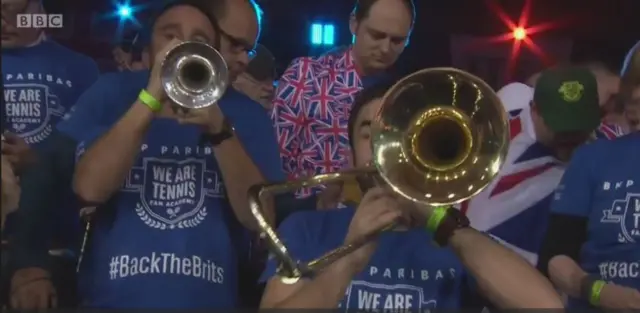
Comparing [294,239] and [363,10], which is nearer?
[294,239]

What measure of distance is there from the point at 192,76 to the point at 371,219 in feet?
1.60

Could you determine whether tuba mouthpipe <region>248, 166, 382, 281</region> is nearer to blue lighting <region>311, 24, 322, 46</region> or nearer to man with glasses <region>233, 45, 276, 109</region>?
man with glasses <region>233, 45, 276, 109</region>

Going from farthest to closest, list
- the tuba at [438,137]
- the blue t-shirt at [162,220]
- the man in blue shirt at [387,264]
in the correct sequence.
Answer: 1. the blue t-shirt at [162,220]
2. the tuba at [438,137]
3. the man in blue shirt at [387,264]

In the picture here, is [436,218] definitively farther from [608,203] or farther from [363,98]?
[608,203]

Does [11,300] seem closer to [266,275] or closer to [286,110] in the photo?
[266,275]

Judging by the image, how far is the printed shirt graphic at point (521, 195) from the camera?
7.48ft

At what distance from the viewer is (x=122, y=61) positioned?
7.17 ft

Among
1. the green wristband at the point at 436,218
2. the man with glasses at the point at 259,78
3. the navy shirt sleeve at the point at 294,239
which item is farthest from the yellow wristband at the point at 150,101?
the green wristband at the point at 436,218

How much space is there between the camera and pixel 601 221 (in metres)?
2.27

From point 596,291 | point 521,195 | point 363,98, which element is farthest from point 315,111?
point 596,291

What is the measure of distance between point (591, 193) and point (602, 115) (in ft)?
0.62

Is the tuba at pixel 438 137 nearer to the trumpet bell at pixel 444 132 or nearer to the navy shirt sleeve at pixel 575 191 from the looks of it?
the trumpet bell at pixel 444 132

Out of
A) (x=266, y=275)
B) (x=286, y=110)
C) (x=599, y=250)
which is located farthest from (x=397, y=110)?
(x=599, y=250)

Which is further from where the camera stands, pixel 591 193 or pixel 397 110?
pixel 591 193
